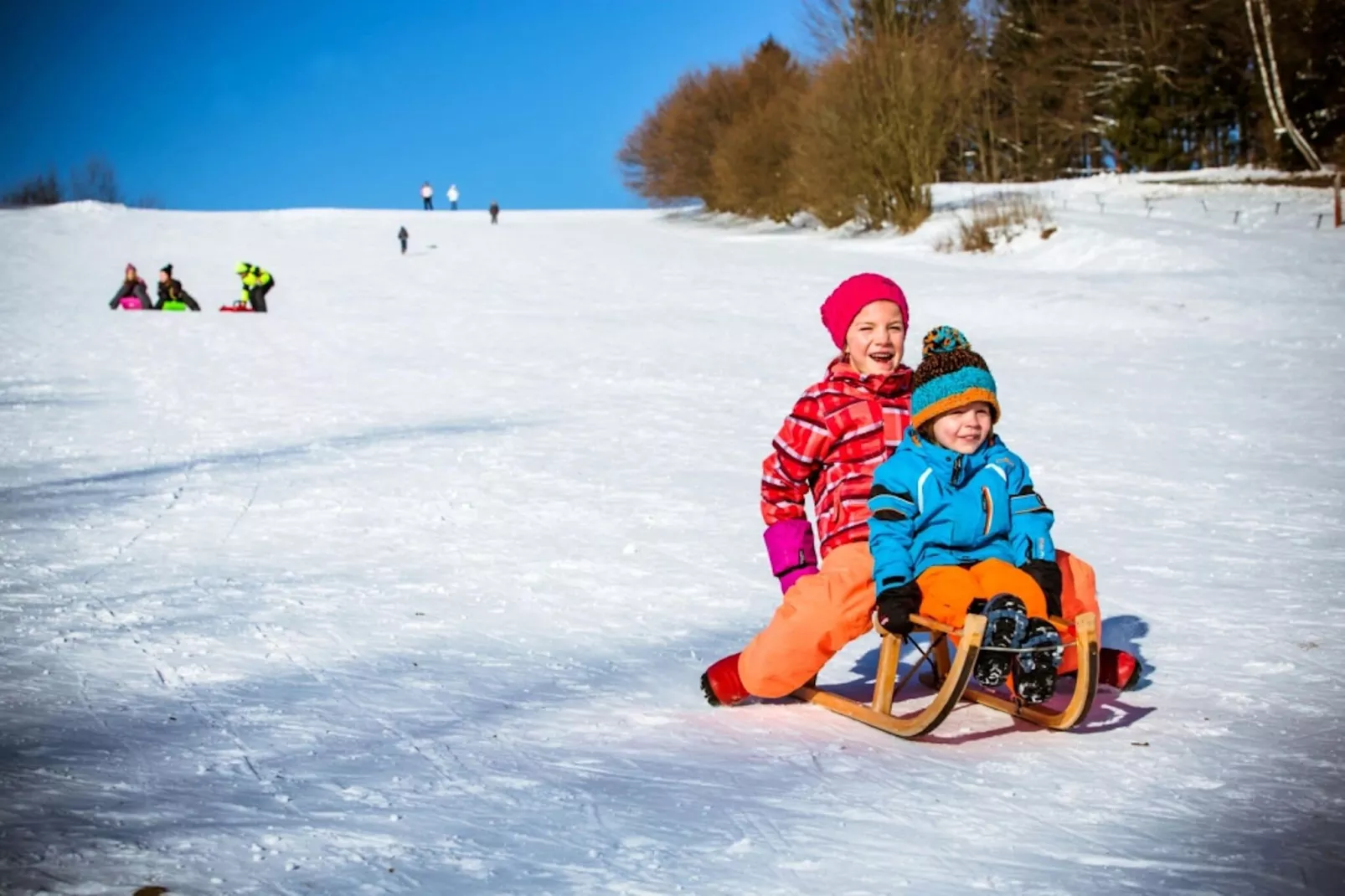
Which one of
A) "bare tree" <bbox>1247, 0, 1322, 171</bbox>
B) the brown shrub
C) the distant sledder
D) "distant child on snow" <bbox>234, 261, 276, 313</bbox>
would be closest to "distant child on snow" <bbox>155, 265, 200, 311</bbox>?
the distant sledder

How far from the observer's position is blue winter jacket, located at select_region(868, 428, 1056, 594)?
11.9 feet

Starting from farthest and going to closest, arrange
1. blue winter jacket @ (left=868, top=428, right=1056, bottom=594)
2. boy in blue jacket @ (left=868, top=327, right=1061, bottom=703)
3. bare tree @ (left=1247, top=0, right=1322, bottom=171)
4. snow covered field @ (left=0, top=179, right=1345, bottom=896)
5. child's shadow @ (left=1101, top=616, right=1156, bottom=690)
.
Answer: bare tree @ (left=1247, top=0, right=1322, bottom=171) → child's shadow @ (left=1101, top=616, right=1156, bottom=690) → blue winter jacket @ (left=868, top=428, right=1056, bottom=594) → boy in blue jacket @ (left=868, top=327, right=1061, bottom=703) → snow covered field @ (left=0, top=179, right=1345, bottom=896)

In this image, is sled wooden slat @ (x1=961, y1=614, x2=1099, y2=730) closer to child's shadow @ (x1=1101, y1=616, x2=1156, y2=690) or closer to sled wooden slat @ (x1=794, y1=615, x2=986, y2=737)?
sled wooden slat @ (x1=794, y1=615, x2=986, y2=737)

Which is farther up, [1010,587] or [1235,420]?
[1010,587]

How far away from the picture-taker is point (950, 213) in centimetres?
3338

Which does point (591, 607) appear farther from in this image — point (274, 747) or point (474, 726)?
point (274, 747)

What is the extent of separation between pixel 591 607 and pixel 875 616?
210cm

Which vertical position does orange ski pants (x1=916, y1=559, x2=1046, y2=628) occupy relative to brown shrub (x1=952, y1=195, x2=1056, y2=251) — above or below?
below

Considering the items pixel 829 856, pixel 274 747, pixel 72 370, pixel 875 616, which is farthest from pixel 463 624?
pixel 72 370

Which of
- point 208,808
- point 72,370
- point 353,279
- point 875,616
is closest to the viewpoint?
point 208,808

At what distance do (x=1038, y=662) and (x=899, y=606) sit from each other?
15.4 inches

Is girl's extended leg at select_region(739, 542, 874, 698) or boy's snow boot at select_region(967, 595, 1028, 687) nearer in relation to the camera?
boy's snow boot at select_region(967, 595, 1028, 687)

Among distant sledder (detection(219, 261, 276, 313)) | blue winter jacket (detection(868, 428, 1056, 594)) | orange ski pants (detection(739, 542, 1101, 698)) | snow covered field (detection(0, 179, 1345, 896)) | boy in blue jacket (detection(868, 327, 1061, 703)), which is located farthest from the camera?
distant sledder (detection(219, 261, 276, 313))

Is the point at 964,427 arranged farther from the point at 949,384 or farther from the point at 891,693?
the point at 891,693
